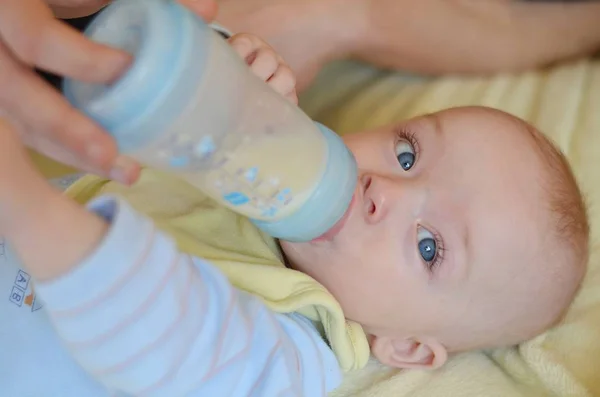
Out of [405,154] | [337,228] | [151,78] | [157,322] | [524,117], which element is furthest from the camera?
[524,117]

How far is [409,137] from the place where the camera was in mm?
1046

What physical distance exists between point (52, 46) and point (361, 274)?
0.50m

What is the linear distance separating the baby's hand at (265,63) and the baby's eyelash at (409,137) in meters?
0.17

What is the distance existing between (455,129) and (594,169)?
0.40m

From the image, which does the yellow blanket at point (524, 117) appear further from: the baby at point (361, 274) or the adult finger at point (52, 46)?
the adult finger at point (52, 46)

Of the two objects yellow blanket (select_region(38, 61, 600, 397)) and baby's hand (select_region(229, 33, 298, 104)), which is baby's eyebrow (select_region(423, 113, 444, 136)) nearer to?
baby's hand (select_region(229, 33, 298, 104))

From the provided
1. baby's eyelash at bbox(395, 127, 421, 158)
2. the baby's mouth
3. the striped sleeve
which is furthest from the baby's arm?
baby's eyelash at bbox(395, 127, 421, 158)

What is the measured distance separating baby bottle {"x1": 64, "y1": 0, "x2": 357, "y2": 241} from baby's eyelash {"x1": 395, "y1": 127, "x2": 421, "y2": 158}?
21 centimetres

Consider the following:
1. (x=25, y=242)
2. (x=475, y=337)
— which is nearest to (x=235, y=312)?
(x=25, y=242)

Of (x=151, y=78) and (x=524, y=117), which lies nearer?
(x=151, y=78)

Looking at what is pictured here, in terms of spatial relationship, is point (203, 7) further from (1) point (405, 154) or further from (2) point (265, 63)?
(1) point (405, 154)

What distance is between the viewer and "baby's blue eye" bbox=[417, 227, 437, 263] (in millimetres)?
965

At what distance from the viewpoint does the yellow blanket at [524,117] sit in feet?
3.38

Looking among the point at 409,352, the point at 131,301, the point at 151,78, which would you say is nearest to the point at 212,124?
the point at 151,78
